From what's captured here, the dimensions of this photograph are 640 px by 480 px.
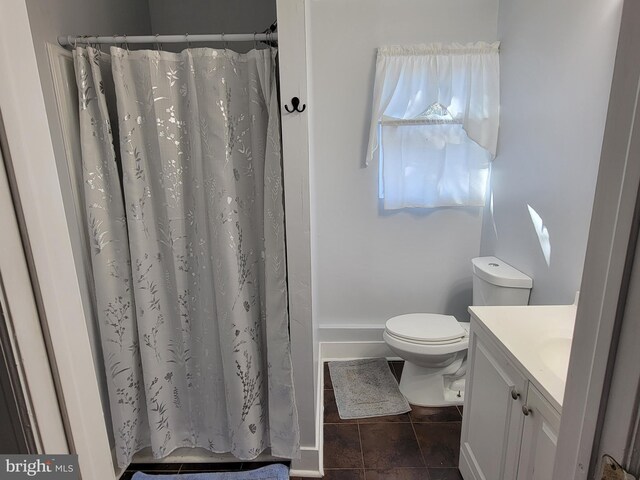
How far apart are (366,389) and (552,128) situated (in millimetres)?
1793

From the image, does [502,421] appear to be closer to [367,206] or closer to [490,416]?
[490,416]

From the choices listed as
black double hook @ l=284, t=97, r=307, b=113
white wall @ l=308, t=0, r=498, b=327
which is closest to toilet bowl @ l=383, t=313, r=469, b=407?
white wall @ l=308, t=0, r=498, b=327

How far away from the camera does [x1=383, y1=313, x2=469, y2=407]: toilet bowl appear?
2.08 metres

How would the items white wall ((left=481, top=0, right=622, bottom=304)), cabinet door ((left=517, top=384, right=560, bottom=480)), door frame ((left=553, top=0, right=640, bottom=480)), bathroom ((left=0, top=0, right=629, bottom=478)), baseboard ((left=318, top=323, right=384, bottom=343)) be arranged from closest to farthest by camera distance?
door frame ((left=553, top=0, right=640, bottom=480)), bathroom ((left=0, top=0, right=629, bottom=478)), cabinet door ((left=517, top=384, right=560, bottom=480)), white wall ((left=481, top=0, right=622, bottom=304)), baseboard ((left=318, top=323, right=384, bottom=343))

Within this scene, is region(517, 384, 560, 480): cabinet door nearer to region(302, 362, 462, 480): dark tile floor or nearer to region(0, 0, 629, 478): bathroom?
region(0, 0, 629, 478): bathroom

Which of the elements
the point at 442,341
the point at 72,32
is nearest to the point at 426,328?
the point at 442,341

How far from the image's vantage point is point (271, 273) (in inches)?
61.3

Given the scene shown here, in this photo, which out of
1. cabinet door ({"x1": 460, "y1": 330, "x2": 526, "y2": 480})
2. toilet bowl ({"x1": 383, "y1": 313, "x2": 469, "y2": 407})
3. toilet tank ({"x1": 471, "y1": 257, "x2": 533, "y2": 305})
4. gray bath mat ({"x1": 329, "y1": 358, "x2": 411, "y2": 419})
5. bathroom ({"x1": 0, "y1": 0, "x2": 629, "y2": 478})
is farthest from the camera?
gray bath mat ({"x1": 329, "y1": 358, "x2": 411, "y2": 419})

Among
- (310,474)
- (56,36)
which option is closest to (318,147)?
(56,36)

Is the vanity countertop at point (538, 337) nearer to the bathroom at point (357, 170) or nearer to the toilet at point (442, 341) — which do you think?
the bathroom at point (357, 170)

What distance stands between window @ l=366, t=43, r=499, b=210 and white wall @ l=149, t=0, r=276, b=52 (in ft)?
2.40

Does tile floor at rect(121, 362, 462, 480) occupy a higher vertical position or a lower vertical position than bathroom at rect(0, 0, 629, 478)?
lower

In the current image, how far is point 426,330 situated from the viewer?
7.11 feet

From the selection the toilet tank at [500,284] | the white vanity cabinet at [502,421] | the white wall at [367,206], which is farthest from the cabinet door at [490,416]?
the white wall at [367,206]
